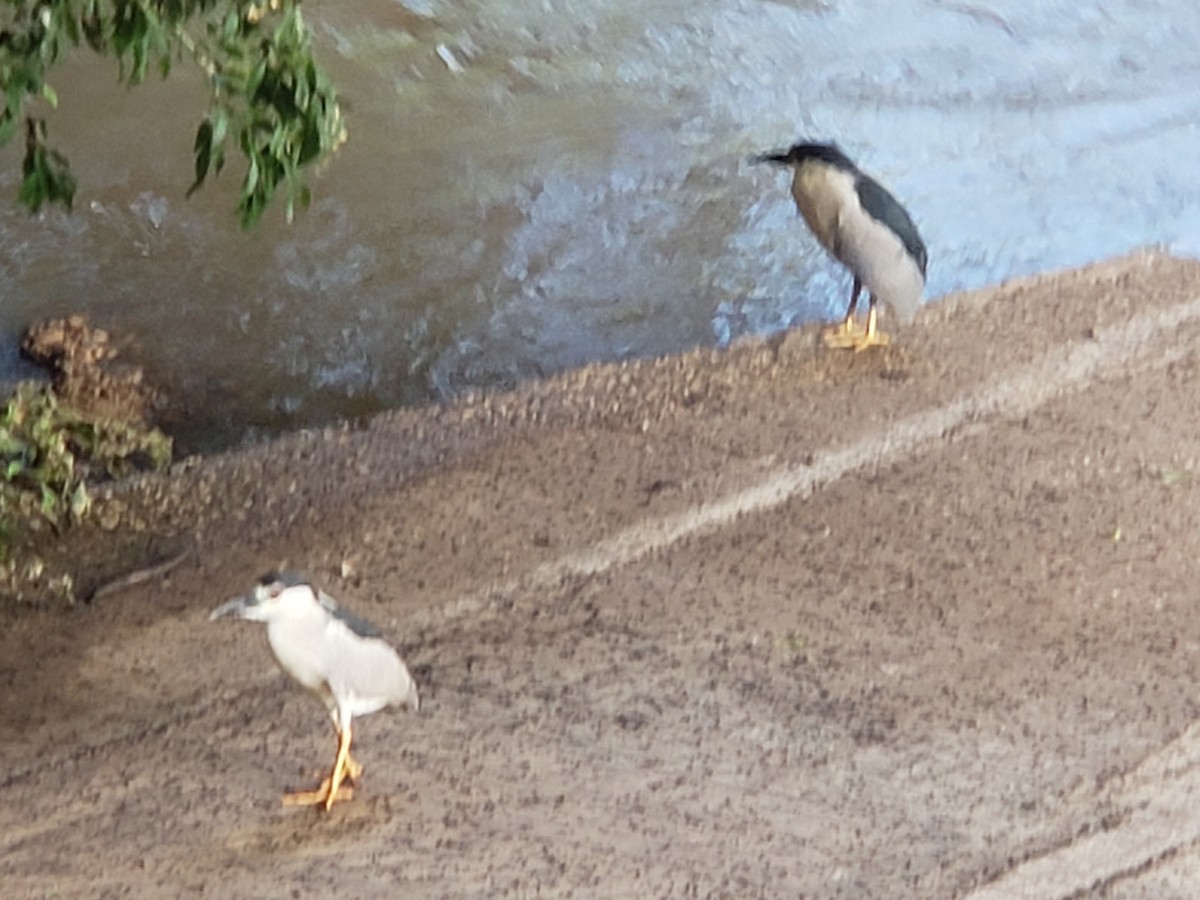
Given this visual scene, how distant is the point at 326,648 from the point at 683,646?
2.85ft

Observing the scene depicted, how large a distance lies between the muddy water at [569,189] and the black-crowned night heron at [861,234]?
76 cm

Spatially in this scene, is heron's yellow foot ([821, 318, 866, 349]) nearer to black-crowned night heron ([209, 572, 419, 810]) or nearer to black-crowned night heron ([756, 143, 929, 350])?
black-crowned night heron ([756, 143, 929, 350])

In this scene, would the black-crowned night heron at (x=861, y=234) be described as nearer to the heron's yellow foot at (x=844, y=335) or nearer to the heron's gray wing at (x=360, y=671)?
the heron's yellow foot at (x=844, y=335)

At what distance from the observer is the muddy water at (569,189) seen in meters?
4.61

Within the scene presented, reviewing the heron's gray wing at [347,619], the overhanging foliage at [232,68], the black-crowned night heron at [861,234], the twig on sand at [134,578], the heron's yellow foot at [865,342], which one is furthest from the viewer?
the heron's yellow foot at [865,342]

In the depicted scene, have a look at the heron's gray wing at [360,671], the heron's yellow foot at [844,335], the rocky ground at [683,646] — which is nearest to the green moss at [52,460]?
the rocky ground at [683,646]

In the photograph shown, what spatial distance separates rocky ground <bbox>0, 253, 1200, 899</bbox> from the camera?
2262 millimetres

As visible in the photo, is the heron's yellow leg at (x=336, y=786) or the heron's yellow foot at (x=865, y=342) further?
the heron's yellow foot at (x=865, y=342)

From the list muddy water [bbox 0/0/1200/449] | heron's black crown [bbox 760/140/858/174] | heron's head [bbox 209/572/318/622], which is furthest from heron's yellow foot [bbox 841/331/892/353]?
heron's head [bbox 209/572/318/622]

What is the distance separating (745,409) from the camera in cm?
370

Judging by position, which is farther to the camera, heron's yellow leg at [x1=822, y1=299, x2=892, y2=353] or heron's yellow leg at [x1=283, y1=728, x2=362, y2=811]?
heron's yellow leg at [x1=822, y1=299, x2=892, y2=353]

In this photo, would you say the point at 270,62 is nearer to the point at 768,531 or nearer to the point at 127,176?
the point at 768,531

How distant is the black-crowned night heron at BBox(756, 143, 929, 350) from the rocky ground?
0.40 feet

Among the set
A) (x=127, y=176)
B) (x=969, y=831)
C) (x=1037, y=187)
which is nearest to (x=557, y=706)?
(x=969, y=831)
